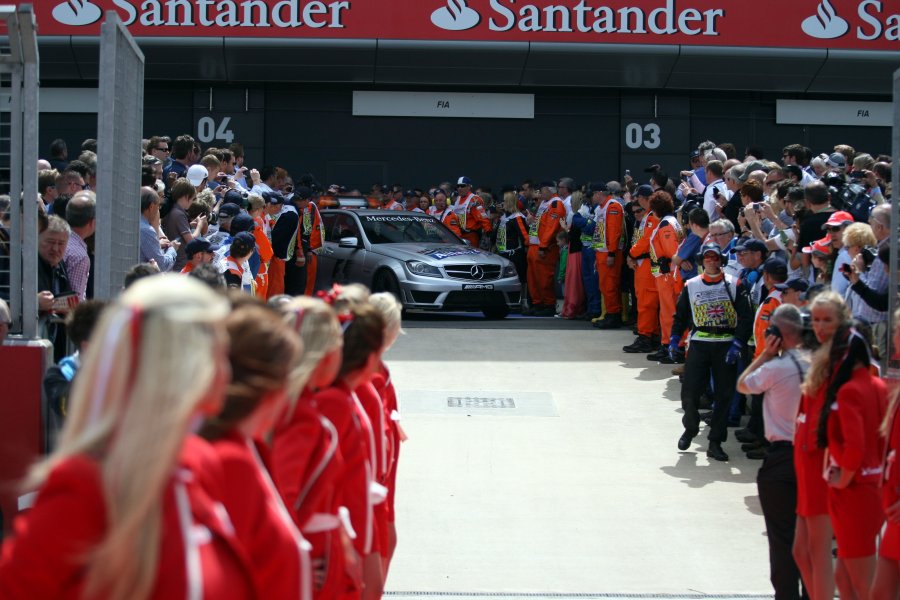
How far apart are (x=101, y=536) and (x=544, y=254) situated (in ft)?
52.8

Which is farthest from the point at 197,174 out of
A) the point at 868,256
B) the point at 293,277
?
the point at 868,256

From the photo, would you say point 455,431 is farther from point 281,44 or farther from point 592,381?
point 281,44

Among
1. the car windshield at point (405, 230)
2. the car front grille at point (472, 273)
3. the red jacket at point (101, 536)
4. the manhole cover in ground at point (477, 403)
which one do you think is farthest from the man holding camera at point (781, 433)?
the car windshield at point (405, 230)

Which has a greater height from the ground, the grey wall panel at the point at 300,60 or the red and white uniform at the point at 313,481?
the grey wall panel at the point at 300,60

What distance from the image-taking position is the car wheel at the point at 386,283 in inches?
630

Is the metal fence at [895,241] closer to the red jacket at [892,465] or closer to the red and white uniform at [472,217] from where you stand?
the red jacket at [892,465]

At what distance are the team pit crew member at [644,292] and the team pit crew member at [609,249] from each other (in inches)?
46.5

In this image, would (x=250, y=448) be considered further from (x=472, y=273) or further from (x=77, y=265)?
(x=472, y=273)

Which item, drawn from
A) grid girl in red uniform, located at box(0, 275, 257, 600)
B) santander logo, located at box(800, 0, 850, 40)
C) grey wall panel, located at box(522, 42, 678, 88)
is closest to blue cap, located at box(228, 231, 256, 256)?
grid girl in red uniform, located at box(0, 275, 257, 600)

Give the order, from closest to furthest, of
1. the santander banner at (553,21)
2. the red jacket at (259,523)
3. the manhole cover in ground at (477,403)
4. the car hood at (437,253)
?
the red jacket at (259,523), the manhole cover in ground at (477,403), the car hood at (437,253), the santander banner at (553,21)

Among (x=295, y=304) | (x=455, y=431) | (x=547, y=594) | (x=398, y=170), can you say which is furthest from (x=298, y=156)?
(x=295, y=304)

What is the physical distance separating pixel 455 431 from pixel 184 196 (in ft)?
9.78

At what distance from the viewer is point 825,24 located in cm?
2062

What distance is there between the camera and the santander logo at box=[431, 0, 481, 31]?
66.8 feet
